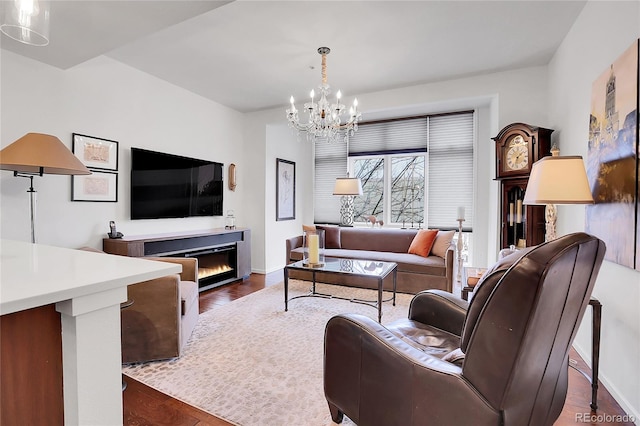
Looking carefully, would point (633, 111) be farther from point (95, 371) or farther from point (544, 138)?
point (95, 371)

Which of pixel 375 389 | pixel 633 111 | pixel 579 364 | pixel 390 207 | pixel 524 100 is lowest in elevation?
pixel 579 364

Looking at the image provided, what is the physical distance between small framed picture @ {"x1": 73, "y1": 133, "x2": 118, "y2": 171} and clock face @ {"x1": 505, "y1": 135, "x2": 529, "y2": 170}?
4393mm

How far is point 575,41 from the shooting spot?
2.77 m

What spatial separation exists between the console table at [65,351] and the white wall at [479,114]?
4.25 metres

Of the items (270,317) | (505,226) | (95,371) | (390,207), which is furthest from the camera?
(390,207)

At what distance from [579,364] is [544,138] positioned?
2111mm

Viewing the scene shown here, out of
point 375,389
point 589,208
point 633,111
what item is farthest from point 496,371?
point 589,208

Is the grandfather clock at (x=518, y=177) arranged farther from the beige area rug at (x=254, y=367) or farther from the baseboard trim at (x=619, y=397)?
the beige area rug at (x=254, y=367)

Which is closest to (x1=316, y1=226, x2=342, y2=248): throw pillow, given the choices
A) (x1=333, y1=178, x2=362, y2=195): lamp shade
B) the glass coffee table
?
(x1=333, y1=178, x2=362, y2=195): lamp shade

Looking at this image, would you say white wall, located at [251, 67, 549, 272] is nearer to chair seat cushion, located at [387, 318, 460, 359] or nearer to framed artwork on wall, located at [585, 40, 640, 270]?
framed artwork on wall, located at [585, 40, 640, 270]

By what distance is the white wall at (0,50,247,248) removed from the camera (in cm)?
278

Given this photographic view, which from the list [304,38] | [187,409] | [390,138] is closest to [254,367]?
[187,409]

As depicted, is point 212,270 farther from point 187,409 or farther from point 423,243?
point 423,243

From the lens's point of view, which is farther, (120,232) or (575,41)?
(120,232)
